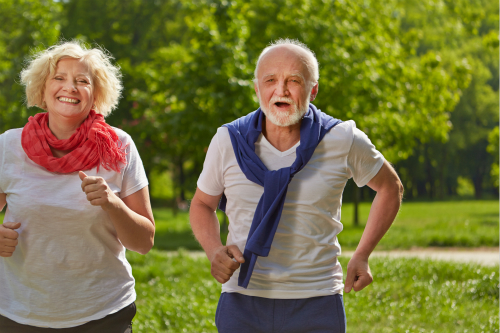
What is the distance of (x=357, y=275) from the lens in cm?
260

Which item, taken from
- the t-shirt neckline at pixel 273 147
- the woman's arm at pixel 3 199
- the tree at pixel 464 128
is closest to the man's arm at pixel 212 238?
the t-shirt neckline at pixel 273 147

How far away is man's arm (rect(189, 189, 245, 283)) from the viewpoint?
7.91ft

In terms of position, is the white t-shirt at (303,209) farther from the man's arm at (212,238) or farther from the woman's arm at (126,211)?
the woman's arm at (126,211)

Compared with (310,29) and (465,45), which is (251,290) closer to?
(310,29)

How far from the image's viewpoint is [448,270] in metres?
7.68

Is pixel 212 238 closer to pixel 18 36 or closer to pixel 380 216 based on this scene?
pixel 380 216

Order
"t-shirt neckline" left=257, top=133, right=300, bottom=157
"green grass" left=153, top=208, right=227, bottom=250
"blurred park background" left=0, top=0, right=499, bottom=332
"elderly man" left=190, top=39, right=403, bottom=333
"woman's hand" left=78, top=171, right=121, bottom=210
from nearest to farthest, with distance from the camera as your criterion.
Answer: "woman's hand" left=78, top=171, right=121, bottom=210 → "elderly man" left=190, top=39, right=403, bottom=333 → "t-shirt neckline" left=257, top=133, right=300, bottom=157 → "blurred park background" left=0, top=0, right=499, bottom=332 → "green grass" left=153, top=208, right=227, bottom=250

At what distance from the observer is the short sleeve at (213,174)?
8.63 ft

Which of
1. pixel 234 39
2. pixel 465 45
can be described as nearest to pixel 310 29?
pixel 234 39

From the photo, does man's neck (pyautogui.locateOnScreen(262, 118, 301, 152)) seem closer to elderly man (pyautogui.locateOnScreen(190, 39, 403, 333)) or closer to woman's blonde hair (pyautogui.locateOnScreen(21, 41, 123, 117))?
elderly man (pyautogui.locateOnScreen(190, 39, 403, 333))

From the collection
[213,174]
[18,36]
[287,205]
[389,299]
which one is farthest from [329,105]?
[287,205]

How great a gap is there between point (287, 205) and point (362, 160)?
15.8 inches

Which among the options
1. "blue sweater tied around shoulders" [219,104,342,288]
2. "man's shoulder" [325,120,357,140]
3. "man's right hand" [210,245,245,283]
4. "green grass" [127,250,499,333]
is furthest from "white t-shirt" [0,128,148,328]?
"green grass" [127,250,499,333]

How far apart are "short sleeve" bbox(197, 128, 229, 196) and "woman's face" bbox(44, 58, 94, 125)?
62cm
